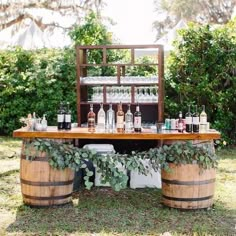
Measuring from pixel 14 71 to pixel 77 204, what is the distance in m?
5.86

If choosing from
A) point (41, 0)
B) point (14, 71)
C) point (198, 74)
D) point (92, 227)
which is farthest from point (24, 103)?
point (41, 0)

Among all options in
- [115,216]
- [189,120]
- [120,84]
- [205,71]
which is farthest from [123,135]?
[205,71]

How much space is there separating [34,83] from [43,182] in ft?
18.1

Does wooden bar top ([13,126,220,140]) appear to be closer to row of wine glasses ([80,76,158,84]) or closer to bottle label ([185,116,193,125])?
bottle label ([185,116,193,125])

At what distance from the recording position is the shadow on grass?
3848 millimetres

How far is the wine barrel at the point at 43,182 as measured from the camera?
14.0 ft

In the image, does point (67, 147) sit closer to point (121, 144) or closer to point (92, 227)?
point (92, 227)

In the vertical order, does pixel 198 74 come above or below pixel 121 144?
above

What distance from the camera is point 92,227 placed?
155 inches

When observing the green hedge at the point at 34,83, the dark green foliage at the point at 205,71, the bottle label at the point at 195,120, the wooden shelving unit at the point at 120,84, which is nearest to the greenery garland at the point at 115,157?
the bottle label at the point at 195,120

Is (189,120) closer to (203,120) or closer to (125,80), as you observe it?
(203,120)

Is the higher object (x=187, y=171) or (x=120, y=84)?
(x=120, y=84)

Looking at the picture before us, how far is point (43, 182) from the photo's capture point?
4.29 meters

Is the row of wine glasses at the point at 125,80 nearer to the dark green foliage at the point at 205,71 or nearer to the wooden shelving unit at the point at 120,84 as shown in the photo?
the wooden shelving unit at the point at 120,84
